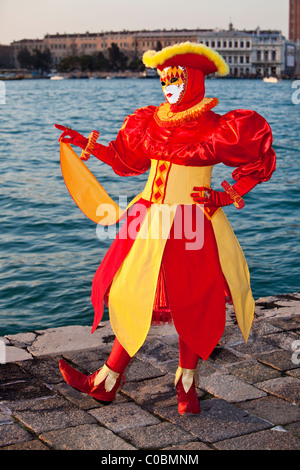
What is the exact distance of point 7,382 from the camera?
344 cm

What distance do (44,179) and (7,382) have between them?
32.3 ft

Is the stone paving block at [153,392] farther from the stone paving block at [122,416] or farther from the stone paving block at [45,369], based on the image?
the stone paving block at [45,369]

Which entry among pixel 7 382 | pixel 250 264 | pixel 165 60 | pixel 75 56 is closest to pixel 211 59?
pixel 165 60

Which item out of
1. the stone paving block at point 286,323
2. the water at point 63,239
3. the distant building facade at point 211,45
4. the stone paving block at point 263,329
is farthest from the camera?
the distant building facade at point 211,45

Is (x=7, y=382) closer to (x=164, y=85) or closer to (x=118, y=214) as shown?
(x=118, y=214)

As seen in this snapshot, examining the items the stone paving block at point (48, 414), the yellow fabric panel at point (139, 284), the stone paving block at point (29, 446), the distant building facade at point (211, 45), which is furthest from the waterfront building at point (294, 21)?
the stone paving block at point (29, 446)

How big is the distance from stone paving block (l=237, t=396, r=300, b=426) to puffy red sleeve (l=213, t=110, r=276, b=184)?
39.0 inches

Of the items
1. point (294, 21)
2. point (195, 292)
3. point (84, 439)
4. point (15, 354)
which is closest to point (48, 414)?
point (84, 439)

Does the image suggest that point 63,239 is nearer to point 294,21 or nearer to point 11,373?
point 11,373

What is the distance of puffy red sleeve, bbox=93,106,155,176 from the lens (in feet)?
11.1

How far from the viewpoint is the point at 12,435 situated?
294cm

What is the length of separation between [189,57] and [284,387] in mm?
1572

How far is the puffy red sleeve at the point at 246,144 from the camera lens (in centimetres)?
310

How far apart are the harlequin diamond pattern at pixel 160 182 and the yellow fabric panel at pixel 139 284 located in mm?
51
